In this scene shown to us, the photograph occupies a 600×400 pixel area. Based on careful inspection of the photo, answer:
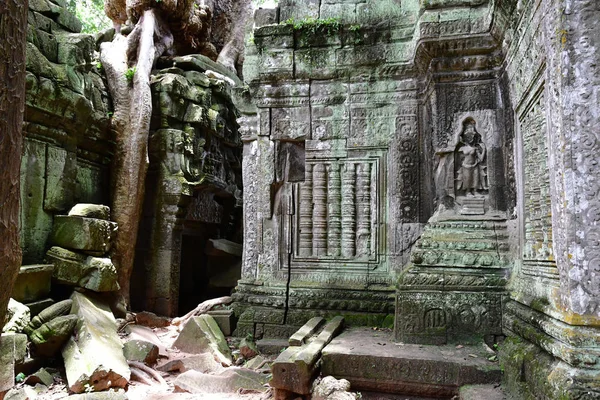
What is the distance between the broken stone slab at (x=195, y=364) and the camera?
507cm

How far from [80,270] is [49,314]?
76 cm

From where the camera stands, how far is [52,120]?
612 centimetres

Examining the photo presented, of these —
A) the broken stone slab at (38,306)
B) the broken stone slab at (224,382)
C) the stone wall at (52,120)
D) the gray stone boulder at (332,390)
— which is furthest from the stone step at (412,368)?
the stone wall at (52,120)

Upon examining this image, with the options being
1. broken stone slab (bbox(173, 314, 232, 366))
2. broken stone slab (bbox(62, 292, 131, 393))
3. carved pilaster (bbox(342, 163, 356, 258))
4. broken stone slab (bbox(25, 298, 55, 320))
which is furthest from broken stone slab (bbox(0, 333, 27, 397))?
carved pilaster (bbox(342, 163, 356, 258))

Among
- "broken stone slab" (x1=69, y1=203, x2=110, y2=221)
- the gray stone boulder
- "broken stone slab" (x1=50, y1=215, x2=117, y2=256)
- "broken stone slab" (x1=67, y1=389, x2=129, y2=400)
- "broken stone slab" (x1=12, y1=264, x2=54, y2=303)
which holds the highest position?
"broken stone slab" (x1=69, y1=203, x2=110, y2=221)

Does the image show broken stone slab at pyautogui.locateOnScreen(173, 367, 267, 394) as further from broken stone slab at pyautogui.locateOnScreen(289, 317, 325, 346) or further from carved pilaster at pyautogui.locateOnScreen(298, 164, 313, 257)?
carved pilaster at pyautogui.locateOnScreen(298, 164, 313, 257)

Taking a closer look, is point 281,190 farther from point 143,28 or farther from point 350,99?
point 143,28

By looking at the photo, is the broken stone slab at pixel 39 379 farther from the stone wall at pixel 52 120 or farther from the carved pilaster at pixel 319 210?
the carved pilaster at pixel 319 210

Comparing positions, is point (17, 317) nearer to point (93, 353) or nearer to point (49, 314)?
point (49, 314)

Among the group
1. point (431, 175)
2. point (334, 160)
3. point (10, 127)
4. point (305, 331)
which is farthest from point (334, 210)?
point (10, 127)

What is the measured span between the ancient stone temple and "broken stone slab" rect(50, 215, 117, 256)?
2012 millimetres

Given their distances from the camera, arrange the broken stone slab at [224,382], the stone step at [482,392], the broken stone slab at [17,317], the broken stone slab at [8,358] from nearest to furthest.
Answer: the stone step at [482,392] → the broken stone slab at [8,358] → the broken stone slab at [224,382] → the broken stone slab at [17,317]

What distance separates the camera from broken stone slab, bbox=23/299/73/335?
496 cm

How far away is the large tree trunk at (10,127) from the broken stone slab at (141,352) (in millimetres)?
4272
